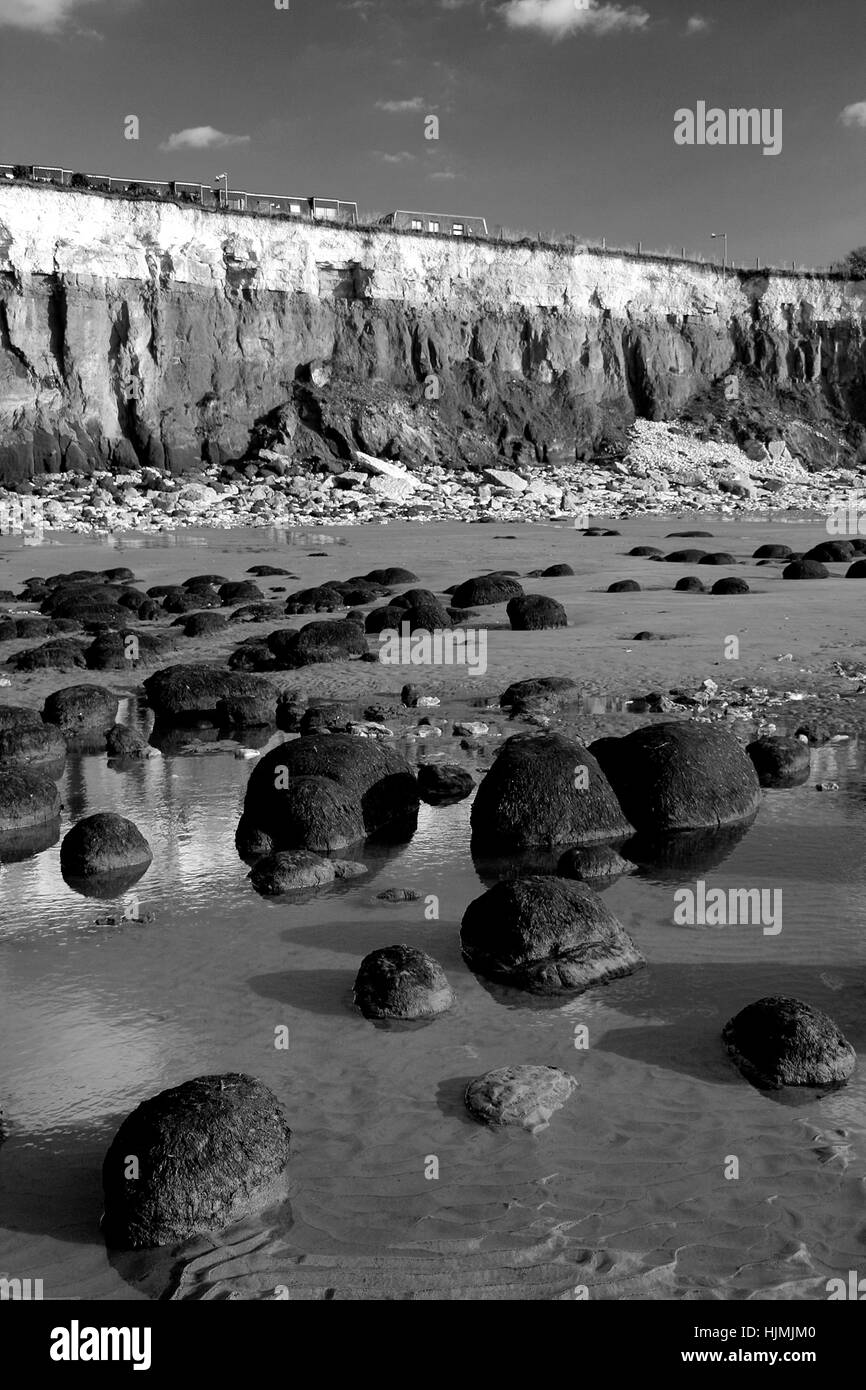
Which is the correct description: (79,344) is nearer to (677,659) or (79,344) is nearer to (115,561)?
(115,561)

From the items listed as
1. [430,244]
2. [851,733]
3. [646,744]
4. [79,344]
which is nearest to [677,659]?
Result: [851,733]

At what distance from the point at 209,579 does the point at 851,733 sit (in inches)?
614

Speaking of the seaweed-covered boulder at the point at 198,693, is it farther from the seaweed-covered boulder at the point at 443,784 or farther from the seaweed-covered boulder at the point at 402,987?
the seaweed-covered boulder at the point at 402,987

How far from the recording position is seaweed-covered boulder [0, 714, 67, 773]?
45.5ft

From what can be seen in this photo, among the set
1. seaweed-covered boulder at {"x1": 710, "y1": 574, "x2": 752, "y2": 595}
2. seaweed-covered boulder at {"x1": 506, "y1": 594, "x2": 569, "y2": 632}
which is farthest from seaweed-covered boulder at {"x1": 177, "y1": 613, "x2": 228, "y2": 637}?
seaweed-covered boulder at {"x1": 710, "y1": 574, "x2": 752, "y2": 595}

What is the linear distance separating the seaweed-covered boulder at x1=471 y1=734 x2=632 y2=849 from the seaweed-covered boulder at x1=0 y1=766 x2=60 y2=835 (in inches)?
163

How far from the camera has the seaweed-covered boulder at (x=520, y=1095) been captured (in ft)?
20.7

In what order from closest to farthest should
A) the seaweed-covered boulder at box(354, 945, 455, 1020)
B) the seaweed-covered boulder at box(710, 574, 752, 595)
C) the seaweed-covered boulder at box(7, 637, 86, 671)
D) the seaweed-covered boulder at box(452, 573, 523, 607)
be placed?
the seaweed-covered boulder at box(354, 945, 455, 1020) → the seaweed-covered boulder at box(7, 637, 86, 671) → the seaweed-covered boulder at box(452, 573, 523, 607) → the seaweed-covered boulder at box(710, 574, 752, 595)

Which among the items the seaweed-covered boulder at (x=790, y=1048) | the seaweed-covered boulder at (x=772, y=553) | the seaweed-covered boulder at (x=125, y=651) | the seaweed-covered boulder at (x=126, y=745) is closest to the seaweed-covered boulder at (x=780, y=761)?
the seaweed-covered boulder at (x=790, y=1048)

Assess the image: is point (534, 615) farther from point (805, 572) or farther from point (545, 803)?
point (545, 803)

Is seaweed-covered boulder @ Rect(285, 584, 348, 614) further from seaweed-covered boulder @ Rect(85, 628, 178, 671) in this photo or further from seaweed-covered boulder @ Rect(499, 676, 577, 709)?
seaweed-covered boulder @ Rect(499, 676, 577, 709)

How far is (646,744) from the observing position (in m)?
11.3

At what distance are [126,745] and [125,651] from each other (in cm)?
502

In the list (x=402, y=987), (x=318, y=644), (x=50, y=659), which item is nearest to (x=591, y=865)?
(x=402, y=987)
